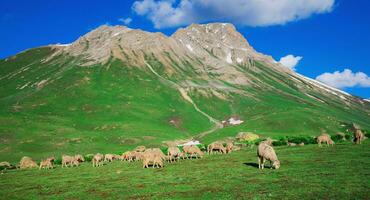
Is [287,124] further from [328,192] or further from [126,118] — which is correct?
[328,192]

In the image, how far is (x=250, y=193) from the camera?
95.7 ft

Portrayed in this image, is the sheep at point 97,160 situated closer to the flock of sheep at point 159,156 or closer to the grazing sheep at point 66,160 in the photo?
the flock of sheep at point 159,156

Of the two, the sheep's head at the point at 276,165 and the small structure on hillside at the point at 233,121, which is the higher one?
the small structure on hillside at the point at 233,121

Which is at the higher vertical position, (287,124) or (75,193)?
(287,124)

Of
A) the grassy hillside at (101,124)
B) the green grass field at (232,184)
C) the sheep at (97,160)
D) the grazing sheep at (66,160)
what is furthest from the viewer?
the grassy hillside at (101,124)

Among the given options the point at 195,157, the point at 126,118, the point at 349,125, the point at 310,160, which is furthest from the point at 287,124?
the point at 310,160

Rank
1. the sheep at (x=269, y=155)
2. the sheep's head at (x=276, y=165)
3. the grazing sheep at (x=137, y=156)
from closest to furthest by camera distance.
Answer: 1. the sheep's head at (x=276, y=165)
2. the sheep at (x=269, y=155)
3. the grazing sheep at (x=137, y=156)

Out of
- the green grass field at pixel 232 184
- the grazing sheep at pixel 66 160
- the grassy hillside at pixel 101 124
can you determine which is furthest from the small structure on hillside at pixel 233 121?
the green grass field at pixel 232 184

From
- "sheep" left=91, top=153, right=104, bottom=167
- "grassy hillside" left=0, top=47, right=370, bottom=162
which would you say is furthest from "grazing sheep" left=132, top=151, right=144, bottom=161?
"grassy hillside" left=0, top=47, right=370, bottom=162

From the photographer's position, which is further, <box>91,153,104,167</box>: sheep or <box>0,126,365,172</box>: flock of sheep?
<box>91,153,104,167</box>: sheep

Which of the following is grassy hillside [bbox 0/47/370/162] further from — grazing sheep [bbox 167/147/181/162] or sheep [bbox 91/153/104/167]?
grazing sheep [bbox 167/147/181/162]

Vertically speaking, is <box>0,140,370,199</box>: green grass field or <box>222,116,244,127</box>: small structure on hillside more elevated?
<box>222,116,244,127</box>: small structure on hillside

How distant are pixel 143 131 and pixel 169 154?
83.9m

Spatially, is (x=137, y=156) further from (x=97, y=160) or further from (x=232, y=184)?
(x=232, y=184)
